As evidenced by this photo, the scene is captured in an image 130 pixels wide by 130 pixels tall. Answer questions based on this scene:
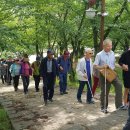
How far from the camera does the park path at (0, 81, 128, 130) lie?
906 cm

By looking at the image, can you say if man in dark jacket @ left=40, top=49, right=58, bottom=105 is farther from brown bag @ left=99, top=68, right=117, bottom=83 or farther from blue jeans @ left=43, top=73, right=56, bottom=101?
brown bag @ left=99, top=68, right=117, bottom=83

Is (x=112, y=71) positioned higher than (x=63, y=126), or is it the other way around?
(x=112, y=71)

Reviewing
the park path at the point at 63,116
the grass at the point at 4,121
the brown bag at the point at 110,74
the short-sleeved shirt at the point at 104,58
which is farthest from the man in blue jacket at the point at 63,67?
the brown bag at the point at 110,74

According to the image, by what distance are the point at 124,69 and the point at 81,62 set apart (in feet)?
8.30

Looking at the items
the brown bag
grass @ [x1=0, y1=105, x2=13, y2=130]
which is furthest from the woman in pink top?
the brown bag

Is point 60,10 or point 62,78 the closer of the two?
point 62,78

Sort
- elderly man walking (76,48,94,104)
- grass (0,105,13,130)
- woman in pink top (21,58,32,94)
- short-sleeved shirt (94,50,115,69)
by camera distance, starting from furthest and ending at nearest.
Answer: woman in pink top (21,58,32,94), elderly man walking (76,48,94,104), short-sleeved shirt (94,50,115,69), grass (0,105,13,130)

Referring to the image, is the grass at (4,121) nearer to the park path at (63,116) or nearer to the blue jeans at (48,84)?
the park path at (63,116)

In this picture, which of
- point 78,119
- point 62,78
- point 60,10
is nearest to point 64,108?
point 78,119

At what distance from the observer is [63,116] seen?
408 inches

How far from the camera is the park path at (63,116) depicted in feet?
29.7

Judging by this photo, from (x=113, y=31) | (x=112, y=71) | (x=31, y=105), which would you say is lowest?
(x=31, y=105)

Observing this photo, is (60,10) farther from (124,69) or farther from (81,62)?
(124,69)

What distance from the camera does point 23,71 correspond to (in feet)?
55.2
